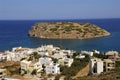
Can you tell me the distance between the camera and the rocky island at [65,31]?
261 feet

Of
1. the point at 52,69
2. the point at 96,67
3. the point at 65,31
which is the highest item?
the point at 96,67

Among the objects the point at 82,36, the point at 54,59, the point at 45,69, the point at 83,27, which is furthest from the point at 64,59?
the point at 83,27

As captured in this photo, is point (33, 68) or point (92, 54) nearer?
point (33, 68)

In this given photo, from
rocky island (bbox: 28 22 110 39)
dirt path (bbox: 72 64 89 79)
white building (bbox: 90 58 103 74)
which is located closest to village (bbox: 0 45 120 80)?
white building (bbox: 90 58 103 74)

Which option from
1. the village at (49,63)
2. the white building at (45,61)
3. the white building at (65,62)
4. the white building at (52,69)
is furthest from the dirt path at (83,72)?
the white building at (45,61)

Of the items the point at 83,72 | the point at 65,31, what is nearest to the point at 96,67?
the point at 83,72

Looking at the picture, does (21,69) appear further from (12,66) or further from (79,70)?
(79,70)

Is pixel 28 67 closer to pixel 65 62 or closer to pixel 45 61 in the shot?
pixel 45 61

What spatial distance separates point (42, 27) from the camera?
88562mm

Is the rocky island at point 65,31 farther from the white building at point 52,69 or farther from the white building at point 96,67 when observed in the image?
the white building at point 96,67

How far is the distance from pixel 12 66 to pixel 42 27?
5527 centimetres

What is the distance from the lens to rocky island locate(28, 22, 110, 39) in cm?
7956

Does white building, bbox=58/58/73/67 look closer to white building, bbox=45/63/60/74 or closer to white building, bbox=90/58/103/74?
white building, bbox=45/63/60/74

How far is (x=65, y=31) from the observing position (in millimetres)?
81875
